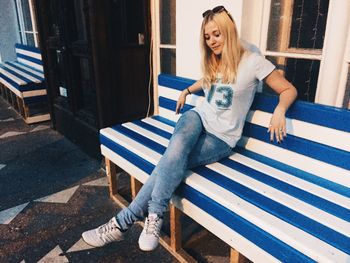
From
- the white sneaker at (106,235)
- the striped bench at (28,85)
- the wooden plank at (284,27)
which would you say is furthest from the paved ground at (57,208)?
the wooden plank at (284,27)

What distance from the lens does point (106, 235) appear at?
2043 mm

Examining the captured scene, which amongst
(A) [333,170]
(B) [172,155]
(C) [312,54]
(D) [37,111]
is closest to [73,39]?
(D) [37,111]

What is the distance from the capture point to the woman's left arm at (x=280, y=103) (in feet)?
5.90

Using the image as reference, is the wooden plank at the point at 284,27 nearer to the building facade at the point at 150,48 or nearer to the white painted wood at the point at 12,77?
the building facade at the point at 150,48

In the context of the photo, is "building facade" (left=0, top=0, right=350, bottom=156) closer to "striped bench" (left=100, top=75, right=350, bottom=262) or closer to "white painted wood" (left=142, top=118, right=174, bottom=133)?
"striped bench" (left=100, top=75, right=350, bottom=262)

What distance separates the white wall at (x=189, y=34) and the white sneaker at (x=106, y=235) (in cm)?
150

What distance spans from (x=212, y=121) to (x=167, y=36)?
155cm

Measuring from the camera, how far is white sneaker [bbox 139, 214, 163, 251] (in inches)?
73.5

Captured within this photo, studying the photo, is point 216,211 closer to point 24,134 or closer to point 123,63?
point 123,63

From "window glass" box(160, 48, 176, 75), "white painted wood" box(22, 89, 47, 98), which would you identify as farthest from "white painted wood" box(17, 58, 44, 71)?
"window glass" box(160, 48, 176, 75)

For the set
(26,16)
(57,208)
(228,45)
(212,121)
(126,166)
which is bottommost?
(57,208)

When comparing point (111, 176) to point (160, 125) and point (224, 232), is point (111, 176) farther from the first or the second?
point (224, 232)

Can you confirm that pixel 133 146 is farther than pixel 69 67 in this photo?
No

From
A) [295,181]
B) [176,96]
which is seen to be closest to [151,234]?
[295,181]
